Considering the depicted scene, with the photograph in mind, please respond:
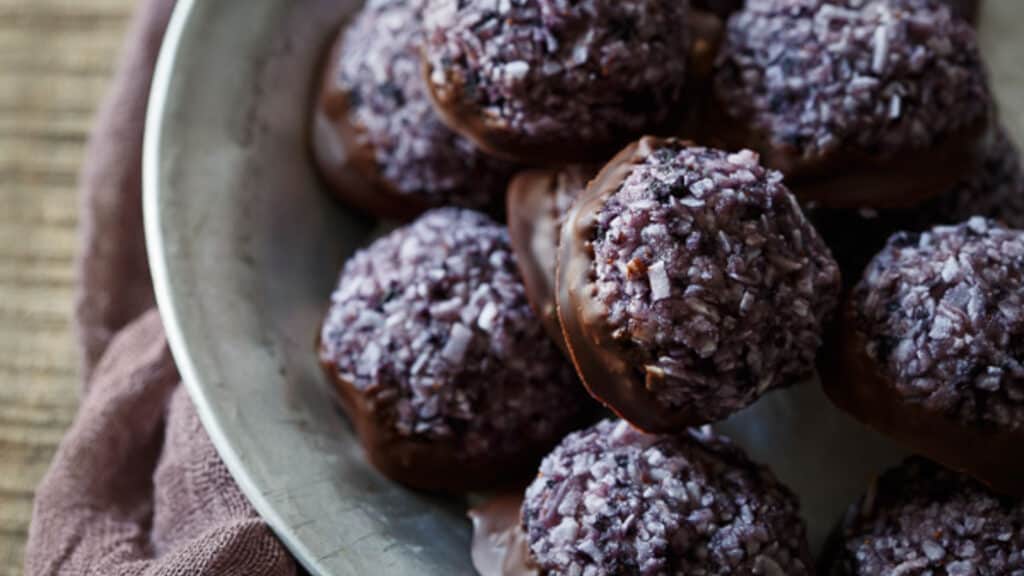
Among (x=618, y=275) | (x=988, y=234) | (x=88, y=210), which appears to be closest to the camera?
(x=618, y=275)

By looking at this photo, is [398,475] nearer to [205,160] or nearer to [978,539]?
[205,160]

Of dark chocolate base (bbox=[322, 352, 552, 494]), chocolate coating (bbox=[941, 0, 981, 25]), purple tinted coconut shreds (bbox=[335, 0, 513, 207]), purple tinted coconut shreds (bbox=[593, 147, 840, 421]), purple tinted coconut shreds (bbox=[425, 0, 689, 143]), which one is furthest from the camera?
chocolate coating (bbox=[941, 0, 981, 25])

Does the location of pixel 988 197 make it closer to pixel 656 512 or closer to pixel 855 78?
pixel 855 78

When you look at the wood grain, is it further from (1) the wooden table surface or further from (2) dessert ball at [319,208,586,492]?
(2) dessert ball at [319,208,586,492]

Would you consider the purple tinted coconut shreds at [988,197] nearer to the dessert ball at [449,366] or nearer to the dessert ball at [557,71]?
the dessert ball at [557,71]

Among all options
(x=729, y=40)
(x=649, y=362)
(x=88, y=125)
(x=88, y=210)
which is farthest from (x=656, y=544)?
(x=88, y=125)

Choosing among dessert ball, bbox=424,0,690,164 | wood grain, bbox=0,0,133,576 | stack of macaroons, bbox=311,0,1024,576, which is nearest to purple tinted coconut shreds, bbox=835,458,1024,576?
stack of macaroons, bbox=311,0,1024,576
